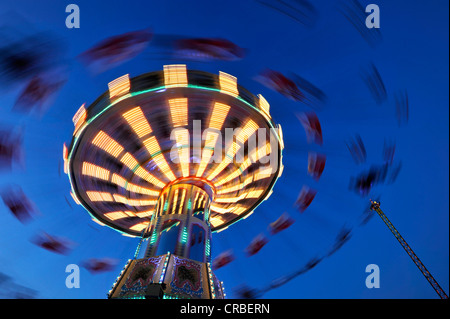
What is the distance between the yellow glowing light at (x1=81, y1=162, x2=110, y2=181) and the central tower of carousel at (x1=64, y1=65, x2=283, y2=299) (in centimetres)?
4

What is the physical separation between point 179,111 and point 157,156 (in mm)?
2532

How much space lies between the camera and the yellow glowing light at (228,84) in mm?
10109

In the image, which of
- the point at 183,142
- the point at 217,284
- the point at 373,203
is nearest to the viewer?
the point at 217,284

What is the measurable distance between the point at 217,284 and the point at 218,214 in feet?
19.6

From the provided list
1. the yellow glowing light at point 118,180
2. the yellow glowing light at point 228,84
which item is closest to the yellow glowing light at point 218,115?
the yellow glowing light at point 228,84

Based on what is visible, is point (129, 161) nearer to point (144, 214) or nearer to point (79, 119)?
point (79, 119)

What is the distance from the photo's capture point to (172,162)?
12.3 m

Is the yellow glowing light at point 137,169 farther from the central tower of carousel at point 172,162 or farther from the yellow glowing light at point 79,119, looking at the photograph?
the yellow glowing light at point 79,119

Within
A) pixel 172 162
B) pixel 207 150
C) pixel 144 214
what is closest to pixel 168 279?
pixel 172 162

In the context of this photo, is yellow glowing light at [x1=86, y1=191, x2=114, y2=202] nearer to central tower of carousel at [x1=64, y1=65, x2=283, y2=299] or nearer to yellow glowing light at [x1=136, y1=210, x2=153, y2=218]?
central tower of carousel at [x1=64, y1=65, x2=283, y2=299]

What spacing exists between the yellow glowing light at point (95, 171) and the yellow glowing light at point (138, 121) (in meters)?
2.30
